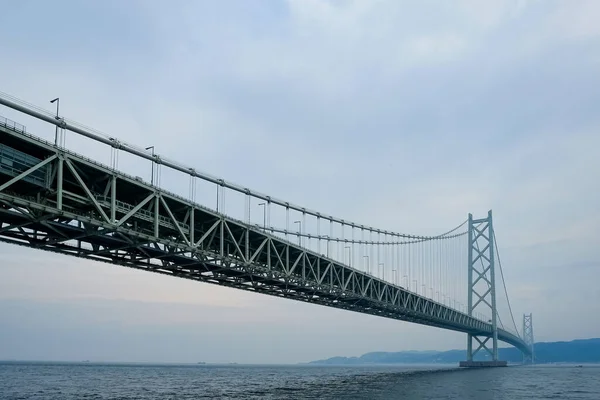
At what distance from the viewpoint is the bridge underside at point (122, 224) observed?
28547 millimetres

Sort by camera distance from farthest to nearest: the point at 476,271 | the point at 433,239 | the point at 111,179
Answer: the point at 476,271
the point at 433,239
the point at 111,179

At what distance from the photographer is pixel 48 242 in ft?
110

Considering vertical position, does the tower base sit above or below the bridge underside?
below

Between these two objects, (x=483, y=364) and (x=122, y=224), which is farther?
(x=483, y=364)

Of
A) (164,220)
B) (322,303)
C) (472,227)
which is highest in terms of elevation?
(472,227)

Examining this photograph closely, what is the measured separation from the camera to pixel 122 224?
34.1m

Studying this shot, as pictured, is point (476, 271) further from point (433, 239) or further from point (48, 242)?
point (48, 242)

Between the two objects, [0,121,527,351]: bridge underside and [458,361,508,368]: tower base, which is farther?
[458,361,508,368]: tower base

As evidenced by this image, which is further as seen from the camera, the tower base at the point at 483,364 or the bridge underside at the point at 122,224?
the tower base at the point at 483,364

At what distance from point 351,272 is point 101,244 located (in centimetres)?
3519

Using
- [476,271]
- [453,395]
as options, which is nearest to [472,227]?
[476,271]

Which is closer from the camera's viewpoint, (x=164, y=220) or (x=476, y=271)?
(x=164, y=220)

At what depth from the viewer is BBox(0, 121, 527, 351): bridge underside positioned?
2855 centimetres

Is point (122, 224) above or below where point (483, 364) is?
above
